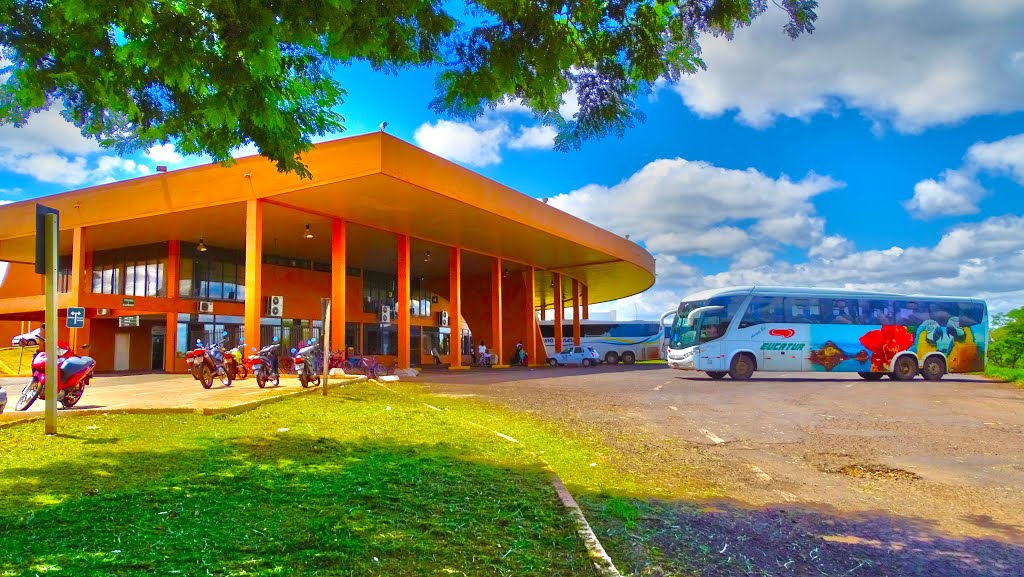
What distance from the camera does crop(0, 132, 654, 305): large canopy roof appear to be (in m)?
18.0

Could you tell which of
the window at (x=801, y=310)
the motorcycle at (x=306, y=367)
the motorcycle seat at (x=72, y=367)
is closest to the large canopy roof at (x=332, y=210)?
the motorcycle at (x=306, y=367)

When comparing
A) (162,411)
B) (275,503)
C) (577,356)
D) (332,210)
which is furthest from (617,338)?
(275,503)

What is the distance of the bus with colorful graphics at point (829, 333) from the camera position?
21.5 meters

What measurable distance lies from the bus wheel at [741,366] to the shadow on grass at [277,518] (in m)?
17.5

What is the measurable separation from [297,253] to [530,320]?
46.0ft

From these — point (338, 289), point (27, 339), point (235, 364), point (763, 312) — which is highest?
point (338, 289)

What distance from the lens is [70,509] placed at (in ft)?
12.8

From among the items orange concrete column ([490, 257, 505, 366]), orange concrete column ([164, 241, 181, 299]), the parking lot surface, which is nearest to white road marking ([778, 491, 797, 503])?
the parking lot surface

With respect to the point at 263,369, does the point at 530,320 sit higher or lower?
higher

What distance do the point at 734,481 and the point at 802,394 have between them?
10.8m

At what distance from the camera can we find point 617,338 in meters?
45.5

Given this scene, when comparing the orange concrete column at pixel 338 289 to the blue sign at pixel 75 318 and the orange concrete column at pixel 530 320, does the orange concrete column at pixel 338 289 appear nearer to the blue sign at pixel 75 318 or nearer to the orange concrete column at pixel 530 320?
the blue sign at pixel 75 318

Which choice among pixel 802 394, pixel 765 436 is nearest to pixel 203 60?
pixel 765 436

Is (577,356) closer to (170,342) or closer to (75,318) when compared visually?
(170,342)
